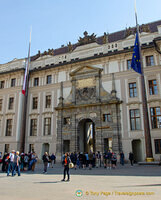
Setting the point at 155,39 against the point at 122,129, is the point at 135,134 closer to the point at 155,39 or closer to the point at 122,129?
the point at 122,129

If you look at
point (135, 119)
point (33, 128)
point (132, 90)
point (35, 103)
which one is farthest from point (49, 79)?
point (135, 119)

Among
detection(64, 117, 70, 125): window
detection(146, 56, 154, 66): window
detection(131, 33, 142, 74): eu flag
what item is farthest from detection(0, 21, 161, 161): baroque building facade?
detection(131, 33, 142, 74): eu flag

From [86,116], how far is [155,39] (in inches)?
547

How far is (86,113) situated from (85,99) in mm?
2120

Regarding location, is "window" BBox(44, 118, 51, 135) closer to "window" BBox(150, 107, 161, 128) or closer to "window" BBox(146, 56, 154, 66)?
"window" BBox(150, 107, 161, 128)

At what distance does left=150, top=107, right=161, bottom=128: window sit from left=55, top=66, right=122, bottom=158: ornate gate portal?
172 inches

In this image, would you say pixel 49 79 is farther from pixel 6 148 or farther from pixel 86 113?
pixel 6 148

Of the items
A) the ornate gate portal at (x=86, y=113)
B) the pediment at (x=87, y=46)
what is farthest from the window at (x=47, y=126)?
the pediment at (x=87, y=46)

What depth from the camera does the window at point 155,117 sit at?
24438 millimetres

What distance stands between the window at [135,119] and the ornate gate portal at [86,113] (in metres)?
1.79

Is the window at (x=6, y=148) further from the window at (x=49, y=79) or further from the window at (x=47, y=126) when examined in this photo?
the window at (x=49, y=79)

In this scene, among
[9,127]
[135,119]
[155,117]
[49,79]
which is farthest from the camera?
[49,79]

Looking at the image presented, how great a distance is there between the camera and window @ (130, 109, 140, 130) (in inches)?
1013

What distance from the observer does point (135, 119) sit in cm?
2602
